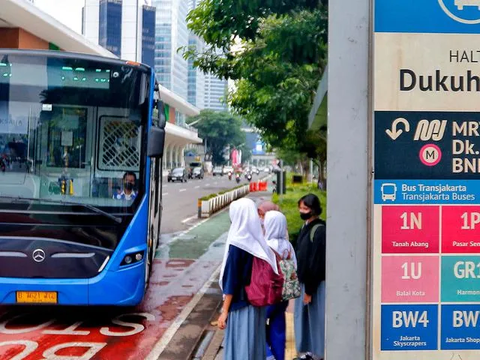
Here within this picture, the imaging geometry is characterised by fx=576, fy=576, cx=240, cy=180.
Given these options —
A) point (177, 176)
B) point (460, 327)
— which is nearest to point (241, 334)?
point (460, 327)

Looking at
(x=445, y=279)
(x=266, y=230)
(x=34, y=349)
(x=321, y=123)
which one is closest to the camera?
(x=445, y=279)

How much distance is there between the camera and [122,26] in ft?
345

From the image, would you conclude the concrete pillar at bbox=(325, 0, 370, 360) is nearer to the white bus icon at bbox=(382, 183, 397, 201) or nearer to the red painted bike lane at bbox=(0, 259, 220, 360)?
the white bus icon at bbox=(382, 183, 397, 201)

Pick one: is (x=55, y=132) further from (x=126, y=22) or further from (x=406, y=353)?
(x=126, y=22)

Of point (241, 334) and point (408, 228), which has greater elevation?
point (408, 228)

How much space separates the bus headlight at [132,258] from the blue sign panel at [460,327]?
484 centimetres

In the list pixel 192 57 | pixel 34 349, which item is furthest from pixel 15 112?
pixel 192 57

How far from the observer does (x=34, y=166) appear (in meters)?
6.98

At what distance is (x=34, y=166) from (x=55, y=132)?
0.48 meters

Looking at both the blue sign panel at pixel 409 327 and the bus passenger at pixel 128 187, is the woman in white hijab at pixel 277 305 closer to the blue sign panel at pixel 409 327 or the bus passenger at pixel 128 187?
the blue sign panel at pixel 409 327

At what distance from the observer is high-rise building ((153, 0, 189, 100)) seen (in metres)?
130

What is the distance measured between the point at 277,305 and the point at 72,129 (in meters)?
3.45

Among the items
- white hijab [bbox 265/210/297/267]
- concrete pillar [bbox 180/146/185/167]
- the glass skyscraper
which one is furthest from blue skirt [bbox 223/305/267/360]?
the glass skyscraper

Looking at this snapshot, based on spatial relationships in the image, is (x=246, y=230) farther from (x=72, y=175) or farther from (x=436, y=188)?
(x=72, y=175)
